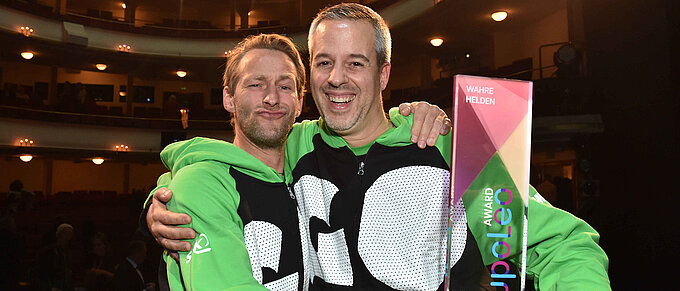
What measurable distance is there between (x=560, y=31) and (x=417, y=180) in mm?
8942

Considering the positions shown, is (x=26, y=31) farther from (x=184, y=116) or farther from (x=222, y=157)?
(x=222, y=157)

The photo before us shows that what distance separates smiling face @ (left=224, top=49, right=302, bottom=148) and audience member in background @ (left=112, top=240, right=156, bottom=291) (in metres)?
3.43

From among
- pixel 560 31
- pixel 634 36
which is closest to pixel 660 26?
pixel 634 36

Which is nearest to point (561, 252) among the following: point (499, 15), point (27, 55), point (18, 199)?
point (499, 15)

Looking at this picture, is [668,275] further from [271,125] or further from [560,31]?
[560,31]

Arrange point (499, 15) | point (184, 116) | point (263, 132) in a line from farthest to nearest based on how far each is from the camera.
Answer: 1. point (184, 116)
2. point (499, 15)
3. point (263, 132)

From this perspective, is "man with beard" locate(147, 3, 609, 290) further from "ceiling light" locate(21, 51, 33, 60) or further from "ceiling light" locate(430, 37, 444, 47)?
"ceiling light" locate(21, 51, 33, 60)

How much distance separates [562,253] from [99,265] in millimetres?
7105

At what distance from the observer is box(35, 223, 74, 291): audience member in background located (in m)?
5.80

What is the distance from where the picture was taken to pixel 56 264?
5.84 m

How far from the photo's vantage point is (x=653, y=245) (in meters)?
3.60

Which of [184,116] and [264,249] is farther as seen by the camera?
[184,116]

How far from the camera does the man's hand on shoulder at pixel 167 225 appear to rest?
1120 mm

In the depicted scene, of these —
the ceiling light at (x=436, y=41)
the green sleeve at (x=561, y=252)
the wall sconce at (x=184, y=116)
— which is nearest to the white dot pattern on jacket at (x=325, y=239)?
the green sleeve at (x=561, y=252)
